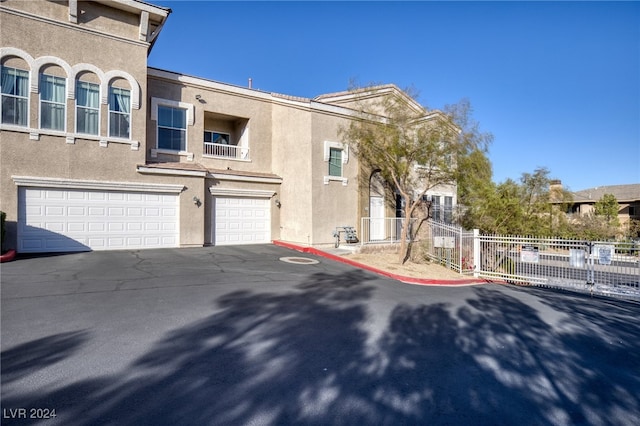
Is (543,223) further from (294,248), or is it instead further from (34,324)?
(34,324)

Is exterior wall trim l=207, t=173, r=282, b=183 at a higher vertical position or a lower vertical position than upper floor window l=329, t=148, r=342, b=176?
lower

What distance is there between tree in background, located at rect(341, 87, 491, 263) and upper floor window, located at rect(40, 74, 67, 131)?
11.3m

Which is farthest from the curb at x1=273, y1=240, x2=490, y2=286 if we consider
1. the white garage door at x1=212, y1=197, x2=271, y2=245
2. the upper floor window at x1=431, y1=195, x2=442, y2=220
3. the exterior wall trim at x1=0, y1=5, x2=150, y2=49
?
the exterior wall trim at x1=0, y1=5, x2=150, y2=49

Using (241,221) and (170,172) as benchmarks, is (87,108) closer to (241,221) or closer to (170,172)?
(170,172)

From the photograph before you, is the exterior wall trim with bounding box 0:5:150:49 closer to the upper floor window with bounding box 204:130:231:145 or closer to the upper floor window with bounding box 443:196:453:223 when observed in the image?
the upper floor window with bounding box 204:130:231:145

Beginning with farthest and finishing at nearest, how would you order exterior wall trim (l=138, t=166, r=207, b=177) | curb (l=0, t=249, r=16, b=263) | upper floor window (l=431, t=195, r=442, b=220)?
upper floor window (l=431, t=195, r=442, b=220) → exterior wall trim (l=138, t=166, r=207, b=177) → curb (l=0, t=249, r=16, b=263)

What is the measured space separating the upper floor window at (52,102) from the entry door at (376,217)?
13530 mm

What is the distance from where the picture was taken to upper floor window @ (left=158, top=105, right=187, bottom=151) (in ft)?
50.6

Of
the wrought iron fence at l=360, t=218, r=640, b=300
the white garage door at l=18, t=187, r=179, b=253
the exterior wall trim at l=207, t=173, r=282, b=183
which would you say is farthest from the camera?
the exterior wall trim at l=207, t=173, r=282, b=183

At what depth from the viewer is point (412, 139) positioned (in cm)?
1389

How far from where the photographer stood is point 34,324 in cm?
559

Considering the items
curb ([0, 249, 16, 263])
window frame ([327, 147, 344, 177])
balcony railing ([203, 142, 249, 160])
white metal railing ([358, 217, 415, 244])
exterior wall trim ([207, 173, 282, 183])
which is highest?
balcony railing ([203, 142, 249, 160])

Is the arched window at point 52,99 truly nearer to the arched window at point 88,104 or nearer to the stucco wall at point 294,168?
the arched window at point 88,104

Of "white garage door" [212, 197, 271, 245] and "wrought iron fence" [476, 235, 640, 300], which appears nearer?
"wrought iron fence" [476, 235, 640, 300]
